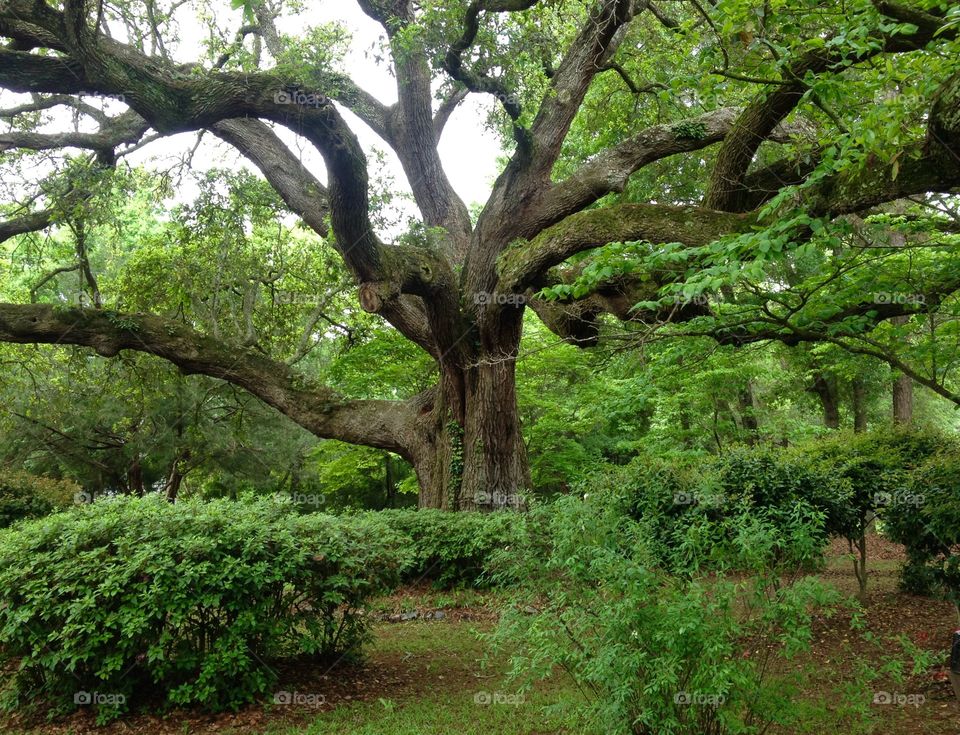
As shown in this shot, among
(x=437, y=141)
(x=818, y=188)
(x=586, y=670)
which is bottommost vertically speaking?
(x=586, y=670)

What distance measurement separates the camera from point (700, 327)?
5477 mm

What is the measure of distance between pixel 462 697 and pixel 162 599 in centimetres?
259

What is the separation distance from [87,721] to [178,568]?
4.26ft

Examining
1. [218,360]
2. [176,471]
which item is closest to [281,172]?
[218,360]

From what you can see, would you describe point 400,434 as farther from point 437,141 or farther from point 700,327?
point 700,327

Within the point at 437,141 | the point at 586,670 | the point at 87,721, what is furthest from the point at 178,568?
the point at 437,141
